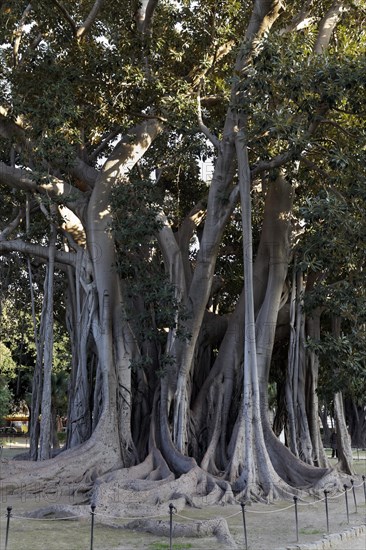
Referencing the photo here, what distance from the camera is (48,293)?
1274 cm

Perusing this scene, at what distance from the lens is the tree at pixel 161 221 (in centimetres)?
1070

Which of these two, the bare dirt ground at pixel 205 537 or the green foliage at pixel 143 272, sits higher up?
the green foliage at pixel 143 272

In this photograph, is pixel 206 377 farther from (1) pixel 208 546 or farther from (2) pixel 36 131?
(1) pixel 208 546

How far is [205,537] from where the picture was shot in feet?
23.5

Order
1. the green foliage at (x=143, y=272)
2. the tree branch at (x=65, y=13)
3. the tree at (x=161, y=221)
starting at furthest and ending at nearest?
the tree branch at (x=65, y=13), the green foliage at (x=143, y=272), the tree at (x=161, y=221)

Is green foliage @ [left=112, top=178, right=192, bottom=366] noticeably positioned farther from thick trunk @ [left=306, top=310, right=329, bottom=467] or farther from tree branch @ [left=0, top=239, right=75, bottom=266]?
thick trunk @ [left=306, top=310, right=329, bottom=467]

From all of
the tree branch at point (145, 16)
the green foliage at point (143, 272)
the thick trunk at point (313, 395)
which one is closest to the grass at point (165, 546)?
the green foliage at point (143, 272)

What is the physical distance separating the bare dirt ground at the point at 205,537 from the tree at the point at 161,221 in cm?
85

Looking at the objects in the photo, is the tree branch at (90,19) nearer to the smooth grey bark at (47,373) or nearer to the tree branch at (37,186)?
the tree branch at (37,186)

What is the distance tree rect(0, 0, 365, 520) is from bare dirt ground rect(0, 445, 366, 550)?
33.6 inches

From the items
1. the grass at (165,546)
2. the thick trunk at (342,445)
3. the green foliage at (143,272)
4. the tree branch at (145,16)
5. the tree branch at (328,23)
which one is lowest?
the grass at (165,546)

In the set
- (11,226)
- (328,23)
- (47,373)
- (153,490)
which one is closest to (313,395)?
(153,490)

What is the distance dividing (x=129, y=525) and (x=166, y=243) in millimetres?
5869

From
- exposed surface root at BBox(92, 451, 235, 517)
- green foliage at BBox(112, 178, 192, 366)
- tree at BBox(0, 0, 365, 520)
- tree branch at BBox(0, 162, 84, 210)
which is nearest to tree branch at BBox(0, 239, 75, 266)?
tree at BBox(0, 0, 365, 520)
